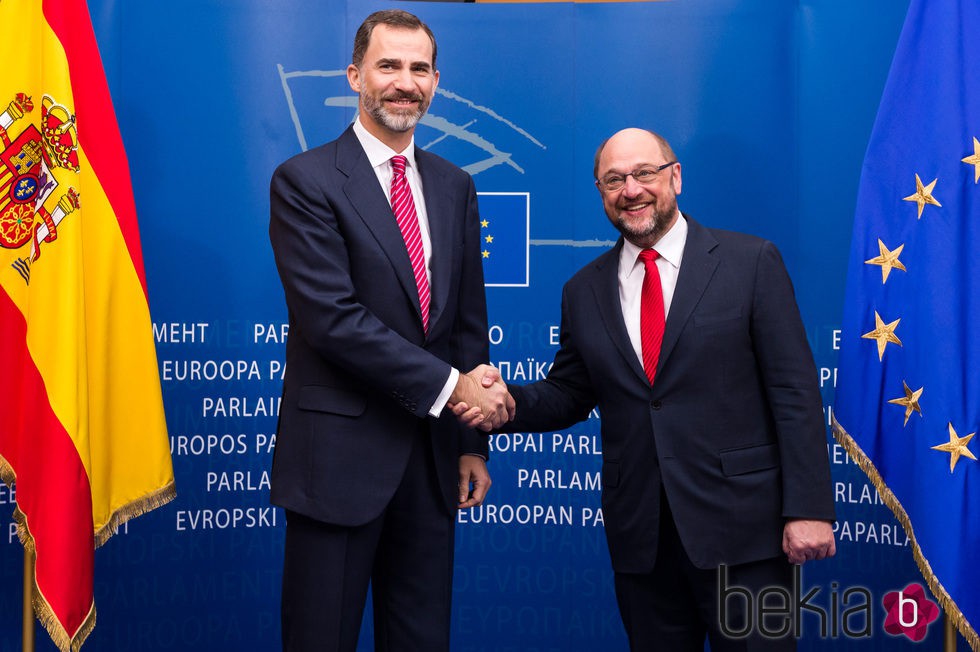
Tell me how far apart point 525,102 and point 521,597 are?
1924 millimetres

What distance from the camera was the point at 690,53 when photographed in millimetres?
3699

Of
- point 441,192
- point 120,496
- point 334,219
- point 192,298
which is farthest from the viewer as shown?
point 192,298

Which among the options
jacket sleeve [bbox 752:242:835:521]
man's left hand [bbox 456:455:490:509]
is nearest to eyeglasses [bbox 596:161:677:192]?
jacket sleeve [bbox 752:242:835:521]

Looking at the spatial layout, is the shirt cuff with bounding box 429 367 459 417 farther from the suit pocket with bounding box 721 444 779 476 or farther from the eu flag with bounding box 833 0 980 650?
the eu flag with bounding box 833 0 980 650

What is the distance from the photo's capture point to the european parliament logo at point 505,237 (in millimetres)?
3748

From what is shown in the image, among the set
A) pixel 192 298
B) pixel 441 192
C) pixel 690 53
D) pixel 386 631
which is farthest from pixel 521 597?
pixel 690 53

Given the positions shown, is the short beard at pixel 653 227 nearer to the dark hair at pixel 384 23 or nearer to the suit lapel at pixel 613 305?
the suit lapel at pixel 613 305

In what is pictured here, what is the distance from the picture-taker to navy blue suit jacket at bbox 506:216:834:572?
95.7 inches

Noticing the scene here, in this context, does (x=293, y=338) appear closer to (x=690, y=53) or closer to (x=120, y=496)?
(x=120, y=496)

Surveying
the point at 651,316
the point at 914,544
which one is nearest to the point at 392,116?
the point at 651,316

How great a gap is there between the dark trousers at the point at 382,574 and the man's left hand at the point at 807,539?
2.77ft

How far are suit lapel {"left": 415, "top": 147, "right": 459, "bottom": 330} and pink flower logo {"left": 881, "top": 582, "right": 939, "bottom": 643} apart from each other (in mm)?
2267

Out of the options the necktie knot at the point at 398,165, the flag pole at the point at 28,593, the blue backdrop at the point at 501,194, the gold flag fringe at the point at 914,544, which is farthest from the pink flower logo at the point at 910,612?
the flag pole at the point at 28,593

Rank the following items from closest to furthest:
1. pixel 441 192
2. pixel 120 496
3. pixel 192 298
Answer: pixel 441 192 < pixel 120 496 < pixel 192 298
